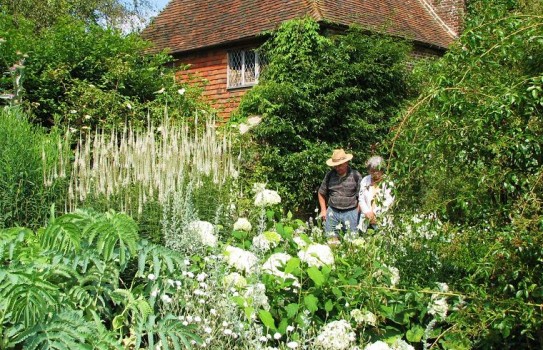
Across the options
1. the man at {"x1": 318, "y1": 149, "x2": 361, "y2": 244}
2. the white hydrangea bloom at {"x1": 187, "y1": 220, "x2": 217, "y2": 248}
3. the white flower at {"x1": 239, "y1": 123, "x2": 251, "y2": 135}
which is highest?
the white hydrangea bloom at {"x1": 187, "y1": 220, "x2": 217, "y2": 248}

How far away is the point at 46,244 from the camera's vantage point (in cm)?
334

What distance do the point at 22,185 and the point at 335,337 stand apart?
360 centimetres

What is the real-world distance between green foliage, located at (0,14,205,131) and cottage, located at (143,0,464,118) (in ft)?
8.11

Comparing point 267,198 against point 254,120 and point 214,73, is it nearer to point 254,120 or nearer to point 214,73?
point 254,120

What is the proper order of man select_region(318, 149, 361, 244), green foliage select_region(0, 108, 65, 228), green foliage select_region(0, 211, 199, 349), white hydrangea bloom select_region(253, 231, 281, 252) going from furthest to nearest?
man select_region(318, 149, 361, 244), green foliage select_region(0, 108, 65, 228), white hydrangea bloom select_region(253, 231, 281, 252), green foliage select_region(0, 211, 199, 349)

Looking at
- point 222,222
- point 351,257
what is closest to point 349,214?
point 222,222

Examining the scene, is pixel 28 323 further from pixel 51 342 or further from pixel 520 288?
pixel 520 288

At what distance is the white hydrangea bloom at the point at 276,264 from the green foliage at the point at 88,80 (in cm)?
648

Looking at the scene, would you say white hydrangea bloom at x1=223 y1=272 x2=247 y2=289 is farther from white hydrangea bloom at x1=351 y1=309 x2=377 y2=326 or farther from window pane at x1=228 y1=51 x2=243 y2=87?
window pane at x1=228 y1=51 x2=243 y2=87

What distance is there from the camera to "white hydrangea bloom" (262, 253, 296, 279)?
12.5ft

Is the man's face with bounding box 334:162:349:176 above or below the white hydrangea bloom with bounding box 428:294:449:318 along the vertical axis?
above

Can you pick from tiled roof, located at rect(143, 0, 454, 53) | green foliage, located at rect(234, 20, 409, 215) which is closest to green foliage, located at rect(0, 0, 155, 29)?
tiled roof, located at rect(143, 0, 454, 53)

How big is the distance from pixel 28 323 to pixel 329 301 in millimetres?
1659

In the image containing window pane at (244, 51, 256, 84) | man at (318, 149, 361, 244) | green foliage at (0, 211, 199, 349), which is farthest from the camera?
window pane at (244, 51, 256, 84)
